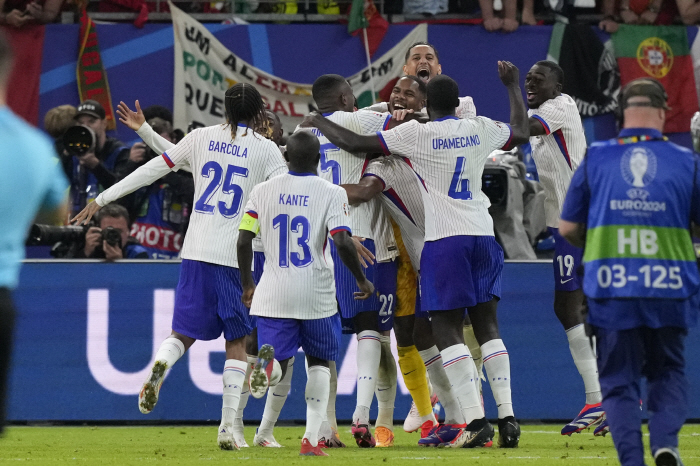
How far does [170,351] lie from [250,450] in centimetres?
82

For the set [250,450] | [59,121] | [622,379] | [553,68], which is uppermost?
[553,68]

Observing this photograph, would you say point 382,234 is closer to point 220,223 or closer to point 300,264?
point 220,223

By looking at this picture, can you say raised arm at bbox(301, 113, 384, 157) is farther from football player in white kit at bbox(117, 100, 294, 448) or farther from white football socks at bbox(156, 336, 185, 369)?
white football socks at bbox(156, 336, 185, 369)

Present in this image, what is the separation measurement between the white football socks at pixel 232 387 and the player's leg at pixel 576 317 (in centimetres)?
244

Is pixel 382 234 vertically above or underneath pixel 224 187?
underneath

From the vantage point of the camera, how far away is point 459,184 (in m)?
6.97

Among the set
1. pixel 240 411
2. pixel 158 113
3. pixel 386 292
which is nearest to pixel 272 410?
pixel 240 411

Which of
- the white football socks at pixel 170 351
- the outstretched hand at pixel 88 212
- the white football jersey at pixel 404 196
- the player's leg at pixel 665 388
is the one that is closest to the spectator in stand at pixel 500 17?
the white football jersey at pixel 404 196

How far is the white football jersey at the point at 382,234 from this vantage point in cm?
764

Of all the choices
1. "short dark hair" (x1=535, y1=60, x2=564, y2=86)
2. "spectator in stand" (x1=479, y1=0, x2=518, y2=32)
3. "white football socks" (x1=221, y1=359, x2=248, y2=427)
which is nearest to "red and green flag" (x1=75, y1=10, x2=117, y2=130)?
"spectator in stand" (x1=479, y1=0, x2=518, y2=32)

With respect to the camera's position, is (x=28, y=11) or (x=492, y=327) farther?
(x=28, y=11)

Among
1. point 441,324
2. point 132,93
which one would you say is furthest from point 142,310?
point 132,93

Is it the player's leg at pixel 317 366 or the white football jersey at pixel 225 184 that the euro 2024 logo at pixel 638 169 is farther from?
the white football jersey at pixel 225 184

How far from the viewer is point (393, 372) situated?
312 inches
